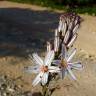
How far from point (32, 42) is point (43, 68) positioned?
750 centimetres

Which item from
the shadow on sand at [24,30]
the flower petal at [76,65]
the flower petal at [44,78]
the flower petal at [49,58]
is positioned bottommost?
the shadow on sand at [24,30]

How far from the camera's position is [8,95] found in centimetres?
600

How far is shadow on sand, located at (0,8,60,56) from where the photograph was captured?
8.81 metres

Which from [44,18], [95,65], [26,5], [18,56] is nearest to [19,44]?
[18,56]

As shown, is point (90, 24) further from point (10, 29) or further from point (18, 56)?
point (18, 56)

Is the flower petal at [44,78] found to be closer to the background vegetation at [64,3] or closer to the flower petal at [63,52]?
the flower petal at [63,52]

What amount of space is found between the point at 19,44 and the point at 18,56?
46.6 inches

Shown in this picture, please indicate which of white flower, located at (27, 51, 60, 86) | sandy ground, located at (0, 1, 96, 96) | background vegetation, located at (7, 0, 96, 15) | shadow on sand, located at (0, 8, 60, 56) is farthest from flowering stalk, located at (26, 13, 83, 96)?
background vegetation, located at (7, 0, 96, 15)

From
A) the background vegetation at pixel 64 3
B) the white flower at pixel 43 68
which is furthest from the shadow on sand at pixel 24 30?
the white flower at pixel 43 68

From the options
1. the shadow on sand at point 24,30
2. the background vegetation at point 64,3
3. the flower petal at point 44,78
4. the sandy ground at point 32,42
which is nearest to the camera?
the flower petal at point 44,78

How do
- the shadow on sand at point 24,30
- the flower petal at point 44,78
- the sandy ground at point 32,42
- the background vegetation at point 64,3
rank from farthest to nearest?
the background vegetation at point 64,3 → the shadow on sand at point 24,30 → the sandy ground at point 32,42 → the flower petal at point 44,78

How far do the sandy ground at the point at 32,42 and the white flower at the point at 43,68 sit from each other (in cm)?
142

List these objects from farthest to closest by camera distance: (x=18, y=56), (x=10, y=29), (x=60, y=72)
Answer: (x=10, y=29)
(x=18, y=56)
(x=60, y=72)

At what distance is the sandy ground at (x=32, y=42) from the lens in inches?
271
